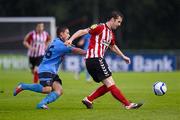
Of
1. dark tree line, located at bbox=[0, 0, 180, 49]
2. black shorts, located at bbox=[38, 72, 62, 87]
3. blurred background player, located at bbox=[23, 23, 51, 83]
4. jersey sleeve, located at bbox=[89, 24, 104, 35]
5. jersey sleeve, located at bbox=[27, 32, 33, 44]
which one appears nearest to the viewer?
jersey sleeve, located at bbox=[89, 24, 104, 35]

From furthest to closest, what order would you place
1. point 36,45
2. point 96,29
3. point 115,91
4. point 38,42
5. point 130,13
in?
point 130,13 → point 38,42 → point 36,45 → point 96,29 → point 115,91

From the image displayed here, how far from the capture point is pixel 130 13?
60.8m

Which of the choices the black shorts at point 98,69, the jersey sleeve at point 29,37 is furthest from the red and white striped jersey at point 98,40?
the jersey sleeve at point 29,37

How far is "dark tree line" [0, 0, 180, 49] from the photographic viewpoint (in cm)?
6028

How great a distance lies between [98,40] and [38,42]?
11.0 m

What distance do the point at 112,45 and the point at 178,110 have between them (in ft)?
6.54

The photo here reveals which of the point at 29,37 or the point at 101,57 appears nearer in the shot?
the point at 101,57

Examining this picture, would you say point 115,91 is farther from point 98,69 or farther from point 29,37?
point 29,37

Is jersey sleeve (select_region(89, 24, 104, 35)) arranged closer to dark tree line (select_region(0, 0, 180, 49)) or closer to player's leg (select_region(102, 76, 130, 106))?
player's leg (select_region(102, 76, 130, 106))

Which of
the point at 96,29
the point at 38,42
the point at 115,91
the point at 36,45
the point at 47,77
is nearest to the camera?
the point at 115,91

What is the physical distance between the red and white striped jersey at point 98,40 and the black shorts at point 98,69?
0.10 meters

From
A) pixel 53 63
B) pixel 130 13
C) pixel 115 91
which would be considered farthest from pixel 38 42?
pixel 130 13

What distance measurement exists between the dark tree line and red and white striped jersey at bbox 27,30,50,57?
33869mm

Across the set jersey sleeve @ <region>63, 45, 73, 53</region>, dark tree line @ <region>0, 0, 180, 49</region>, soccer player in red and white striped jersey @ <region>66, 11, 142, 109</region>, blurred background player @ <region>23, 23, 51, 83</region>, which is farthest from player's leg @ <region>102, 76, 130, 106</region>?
dark tree line @ <region>0, 0, 180, 49</region>
